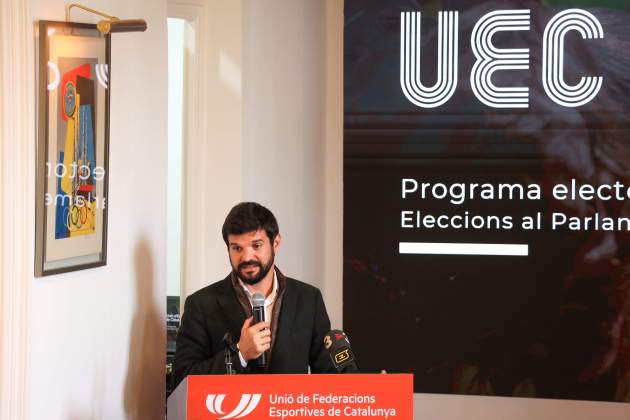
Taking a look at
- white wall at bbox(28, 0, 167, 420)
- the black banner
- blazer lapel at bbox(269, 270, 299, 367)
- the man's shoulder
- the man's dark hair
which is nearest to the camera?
white wall at bbox(28, 0, 167, 420)

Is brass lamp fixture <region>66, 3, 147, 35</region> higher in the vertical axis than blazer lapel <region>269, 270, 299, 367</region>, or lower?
higher

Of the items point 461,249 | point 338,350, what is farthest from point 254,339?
point 461,249

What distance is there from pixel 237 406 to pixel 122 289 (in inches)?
27.2

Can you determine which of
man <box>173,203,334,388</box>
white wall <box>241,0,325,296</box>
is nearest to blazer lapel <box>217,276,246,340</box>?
man <box>173,203,334,388</box>

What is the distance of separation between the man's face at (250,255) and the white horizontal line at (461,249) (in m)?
1.87

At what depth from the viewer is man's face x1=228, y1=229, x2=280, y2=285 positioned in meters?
3.10

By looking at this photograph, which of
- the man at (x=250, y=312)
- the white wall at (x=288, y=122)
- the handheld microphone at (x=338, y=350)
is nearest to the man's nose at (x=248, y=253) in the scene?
the man at (x=250, y=312)

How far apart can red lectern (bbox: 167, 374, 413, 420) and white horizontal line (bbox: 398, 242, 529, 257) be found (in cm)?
237

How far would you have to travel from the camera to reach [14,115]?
7.14ft

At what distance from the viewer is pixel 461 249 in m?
4.84

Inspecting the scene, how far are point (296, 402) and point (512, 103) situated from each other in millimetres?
2745

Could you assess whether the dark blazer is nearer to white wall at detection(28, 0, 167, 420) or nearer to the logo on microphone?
white wall at detection(28, 0, 167, 420)

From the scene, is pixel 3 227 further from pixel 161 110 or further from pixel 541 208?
pixel 541 208

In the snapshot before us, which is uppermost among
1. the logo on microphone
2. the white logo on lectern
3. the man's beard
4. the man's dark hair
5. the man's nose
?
the man's dark hair
